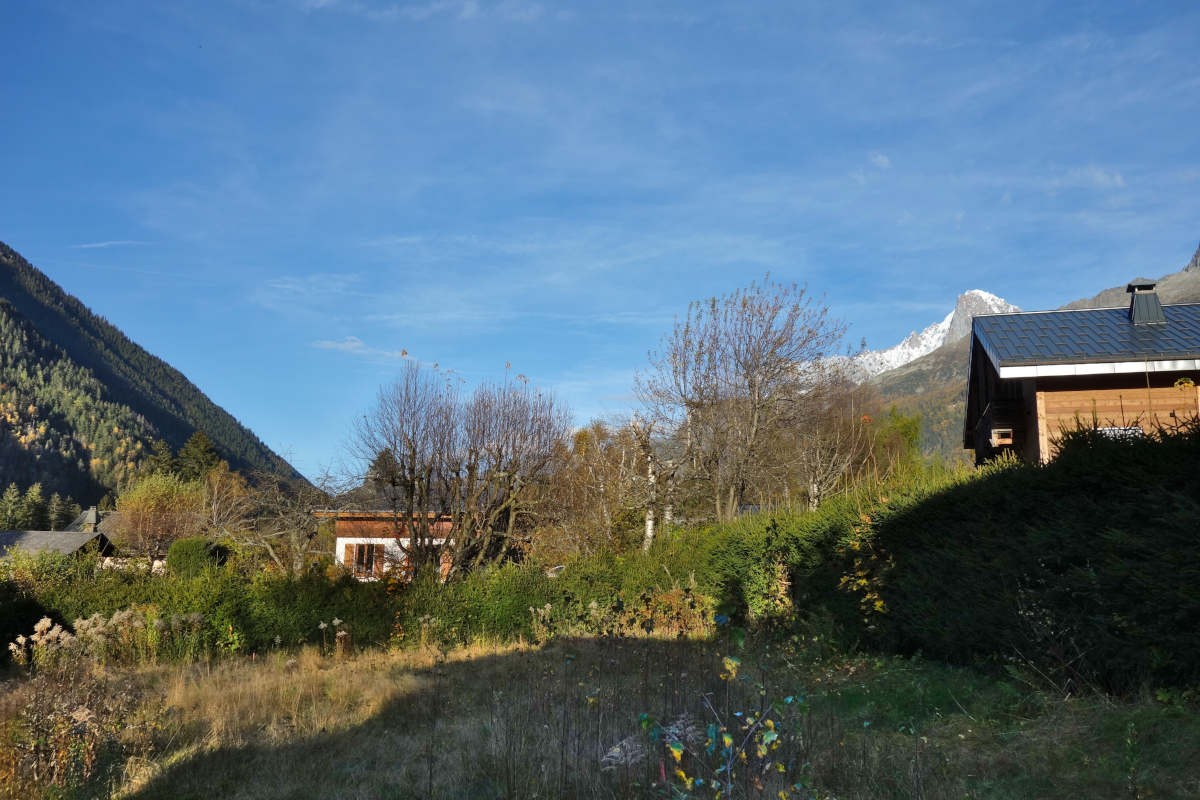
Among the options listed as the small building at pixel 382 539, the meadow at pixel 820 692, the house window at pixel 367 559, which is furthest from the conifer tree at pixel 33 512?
the meadow at pixel 820 692

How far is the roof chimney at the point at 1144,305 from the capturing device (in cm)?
1359

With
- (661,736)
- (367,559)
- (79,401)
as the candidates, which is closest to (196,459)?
(367,559)

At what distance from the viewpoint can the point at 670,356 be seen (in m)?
20.9

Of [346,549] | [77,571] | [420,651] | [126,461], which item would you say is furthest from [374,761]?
[126,461]

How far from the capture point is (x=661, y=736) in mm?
4539

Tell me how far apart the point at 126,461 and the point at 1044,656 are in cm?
11645

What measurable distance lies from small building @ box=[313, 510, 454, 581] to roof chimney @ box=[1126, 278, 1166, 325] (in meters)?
15.2

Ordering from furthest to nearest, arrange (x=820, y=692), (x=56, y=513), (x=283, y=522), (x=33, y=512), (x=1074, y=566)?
1. (x=56, y=513)
2. (x=33, y=512)
3. (x=283, y=522)
4. (x=820, y=692)
5. (x=1074, y=566)

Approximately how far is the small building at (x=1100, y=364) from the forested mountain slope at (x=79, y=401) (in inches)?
1885

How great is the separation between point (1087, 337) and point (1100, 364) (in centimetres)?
118

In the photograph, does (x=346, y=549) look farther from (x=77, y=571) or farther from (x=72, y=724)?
(x=72, y=724)

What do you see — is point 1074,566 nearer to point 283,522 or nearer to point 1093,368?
point 1093,368

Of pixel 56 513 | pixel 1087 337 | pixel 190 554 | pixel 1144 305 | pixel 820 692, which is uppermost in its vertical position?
pixel 1144 305

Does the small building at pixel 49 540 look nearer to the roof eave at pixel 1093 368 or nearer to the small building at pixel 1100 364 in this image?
the small building at pixel 1100 364
